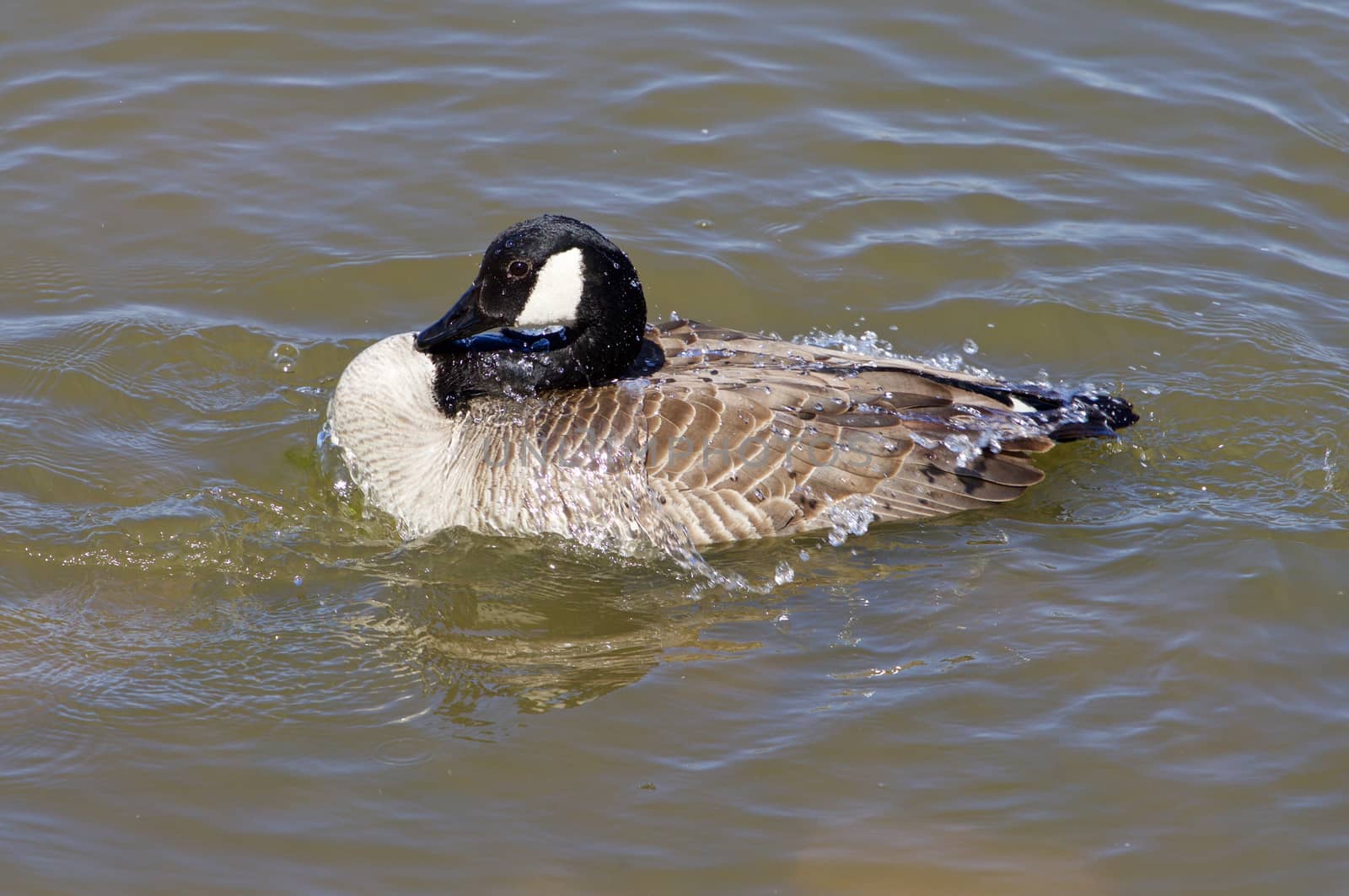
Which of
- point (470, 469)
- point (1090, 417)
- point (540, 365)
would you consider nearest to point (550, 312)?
point (540, 365)

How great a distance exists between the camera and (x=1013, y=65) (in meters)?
12.3

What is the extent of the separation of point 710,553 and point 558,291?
167cm

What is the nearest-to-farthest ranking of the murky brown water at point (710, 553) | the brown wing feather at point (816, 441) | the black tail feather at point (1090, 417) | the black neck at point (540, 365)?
the murky brown water at point (710, 553), the brown wing feather at point (816, 441), the black neck at point (540, 365), the black tail feather at point (1090, 417)

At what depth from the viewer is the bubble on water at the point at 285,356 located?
29.7 feet

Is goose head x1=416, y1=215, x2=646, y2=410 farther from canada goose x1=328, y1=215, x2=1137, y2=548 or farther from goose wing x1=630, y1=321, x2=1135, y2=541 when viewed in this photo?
goose wing x1=630, y1=321, x2=1135, y2=541

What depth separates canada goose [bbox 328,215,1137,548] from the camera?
7359 mm

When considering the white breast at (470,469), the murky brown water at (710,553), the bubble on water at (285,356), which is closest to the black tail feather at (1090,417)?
the murky brown water at (710,553)

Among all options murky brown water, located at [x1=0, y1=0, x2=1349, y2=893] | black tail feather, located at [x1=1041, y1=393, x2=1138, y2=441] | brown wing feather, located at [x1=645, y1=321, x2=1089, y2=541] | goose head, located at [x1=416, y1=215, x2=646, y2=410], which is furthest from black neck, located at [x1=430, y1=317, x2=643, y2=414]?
black tail feather, located at [x1=1041, y1=393, x2=1138, y2=441]

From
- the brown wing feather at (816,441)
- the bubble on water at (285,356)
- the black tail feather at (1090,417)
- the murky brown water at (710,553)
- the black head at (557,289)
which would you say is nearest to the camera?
the murky brown water at (710,553)

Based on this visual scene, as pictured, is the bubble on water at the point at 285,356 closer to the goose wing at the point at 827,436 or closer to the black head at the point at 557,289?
the black head at the point at 557,289

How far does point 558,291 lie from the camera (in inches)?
300

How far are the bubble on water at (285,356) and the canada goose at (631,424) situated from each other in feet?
3.85

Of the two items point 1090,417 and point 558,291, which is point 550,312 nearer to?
point 558,291

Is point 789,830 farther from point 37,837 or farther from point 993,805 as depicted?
point 37,837
